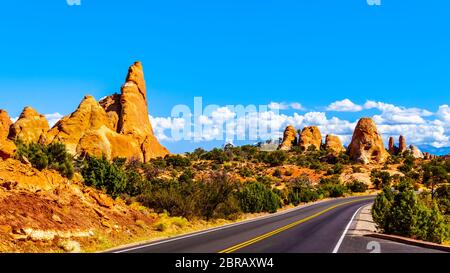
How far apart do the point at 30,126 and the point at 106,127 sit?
13941 millimetres

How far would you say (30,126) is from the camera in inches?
3103

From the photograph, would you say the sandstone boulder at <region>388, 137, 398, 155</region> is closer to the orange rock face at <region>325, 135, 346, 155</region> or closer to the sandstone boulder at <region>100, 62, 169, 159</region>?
the orange rock face at <region>325, 135, 346, 155</region>

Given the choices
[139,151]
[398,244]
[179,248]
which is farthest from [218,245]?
[139,151]

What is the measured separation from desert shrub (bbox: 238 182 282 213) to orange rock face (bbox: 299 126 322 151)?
104986 millimetres

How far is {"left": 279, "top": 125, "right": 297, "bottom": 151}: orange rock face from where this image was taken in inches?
5960

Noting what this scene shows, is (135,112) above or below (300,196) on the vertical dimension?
above

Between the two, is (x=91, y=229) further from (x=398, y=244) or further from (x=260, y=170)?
(x=260, y=170)

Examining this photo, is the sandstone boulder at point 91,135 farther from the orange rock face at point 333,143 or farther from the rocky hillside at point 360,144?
the orange rock face at point 333,143

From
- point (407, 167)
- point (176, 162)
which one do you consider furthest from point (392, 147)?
point (176, 162)

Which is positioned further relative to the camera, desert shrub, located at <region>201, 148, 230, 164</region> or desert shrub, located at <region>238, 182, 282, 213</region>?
desert shrub, located at <region>201, 148, 230, 164</region>

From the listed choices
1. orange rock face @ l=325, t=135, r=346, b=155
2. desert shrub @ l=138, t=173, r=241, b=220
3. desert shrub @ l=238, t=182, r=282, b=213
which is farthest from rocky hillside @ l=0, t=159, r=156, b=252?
orange rock face @ l=325, t=135, r=346, b=155

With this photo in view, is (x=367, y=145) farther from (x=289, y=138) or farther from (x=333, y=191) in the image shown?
(x=333, y=191)
